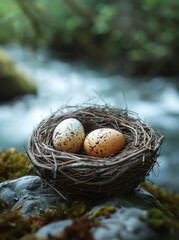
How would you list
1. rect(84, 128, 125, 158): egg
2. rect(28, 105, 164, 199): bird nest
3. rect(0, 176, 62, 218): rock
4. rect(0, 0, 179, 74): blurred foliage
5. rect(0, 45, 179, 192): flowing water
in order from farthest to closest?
1. rect(0, 0, 179, 74): blurred foliage
2. rect(0, 45, 179, 192): flowing water
3. rect(84, 128, 125, 158): egg
4. rect(0, 176, 62, 218): rock
5. rect(28, 105, 164, 199): bird nest

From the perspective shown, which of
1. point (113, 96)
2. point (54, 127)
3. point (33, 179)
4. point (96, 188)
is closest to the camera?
point (96, 188)

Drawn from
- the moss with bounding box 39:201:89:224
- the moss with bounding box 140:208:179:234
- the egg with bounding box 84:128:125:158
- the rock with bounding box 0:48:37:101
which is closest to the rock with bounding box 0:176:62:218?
the moss with bounding box 39:201:89:224

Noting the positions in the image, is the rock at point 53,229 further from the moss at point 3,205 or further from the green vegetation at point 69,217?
the moss at point 3,205

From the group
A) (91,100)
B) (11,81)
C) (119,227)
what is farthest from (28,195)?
(11,81)

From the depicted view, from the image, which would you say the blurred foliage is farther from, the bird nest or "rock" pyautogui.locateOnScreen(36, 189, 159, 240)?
"rock" pyautogui.locateOnScreen(36, 189, 159, 240)

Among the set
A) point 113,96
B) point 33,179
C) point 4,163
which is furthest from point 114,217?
point 113,96

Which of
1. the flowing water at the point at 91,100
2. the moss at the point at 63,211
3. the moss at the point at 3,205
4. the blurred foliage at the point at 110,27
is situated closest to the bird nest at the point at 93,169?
the moss at the point at 63,211

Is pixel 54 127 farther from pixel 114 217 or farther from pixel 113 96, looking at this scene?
pixel 113 96
